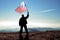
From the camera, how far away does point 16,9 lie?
36.4 feet

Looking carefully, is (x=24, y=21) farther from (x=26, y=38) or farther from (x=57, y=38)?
(x=57, y=38)

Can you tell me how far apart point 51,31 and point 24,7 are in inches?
137

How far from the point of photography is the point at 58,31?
1311cm

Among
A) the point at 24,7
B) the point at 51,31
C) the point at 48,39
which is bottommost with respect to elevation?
the point at 48,39

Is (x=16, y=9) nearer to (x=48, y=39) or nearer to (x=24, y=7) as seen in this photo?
(x=24, y=7)

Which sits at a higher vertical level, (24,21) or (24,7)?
(24,7)

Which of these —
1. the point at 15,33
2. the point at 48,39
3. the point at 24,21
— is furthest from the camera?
the point at 15,33

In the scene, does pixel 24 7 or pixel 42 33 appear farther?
pixel 42 33

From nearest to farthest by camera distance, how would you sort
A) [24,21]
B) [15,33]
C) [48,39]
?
1. [24,21]
2. [48,39]
3. [15,33]

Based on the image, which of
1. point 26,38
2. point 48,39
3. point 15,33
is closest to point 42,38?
point 48,39

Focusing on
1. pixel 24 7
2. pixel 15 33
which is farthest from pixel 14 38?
pixel 24 7

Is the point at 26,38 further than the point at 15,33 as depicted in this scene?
No

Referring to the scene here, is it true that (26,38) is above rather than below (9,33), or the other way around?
below

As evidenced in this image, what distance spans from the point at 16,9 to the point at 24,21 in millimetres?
1516
